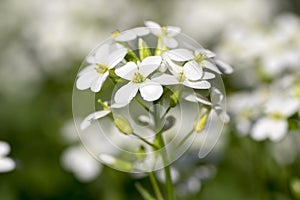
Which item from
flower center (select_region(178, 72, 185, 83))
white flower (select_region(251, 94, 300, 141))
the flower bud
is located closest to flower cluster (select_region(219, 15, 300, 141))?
white flower (select_region(251, 94, 300, 141))

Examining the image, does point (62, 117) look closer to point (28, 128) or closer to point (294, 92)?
point (28, 128)

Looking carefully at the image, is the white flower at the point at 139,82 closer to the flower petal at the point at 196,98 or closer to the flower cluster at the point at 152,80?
the flower cluster at the point at 152,80

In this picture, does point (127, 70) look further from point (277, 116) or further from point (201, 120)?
point (277, 116)

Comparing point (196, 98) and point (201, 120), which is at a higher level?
point (196, 98)

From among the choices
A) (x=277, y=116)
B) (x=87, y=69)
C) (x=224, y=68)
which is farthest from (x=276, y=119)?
(x=87, y=69)

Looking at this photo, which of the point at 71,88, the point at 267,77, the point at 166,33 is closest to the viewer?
the point at 166,33

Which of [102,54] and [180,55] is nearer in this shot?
[180,55]

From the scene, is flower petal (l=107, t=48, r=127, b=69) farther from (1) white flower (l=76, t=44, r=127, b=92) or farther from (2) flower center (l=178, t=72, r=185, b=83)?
(2) flower center (l=178, t=72, r=185, b=83)

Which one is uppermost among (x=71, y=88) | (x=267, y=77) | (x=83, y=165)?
(x=267, y=77)
